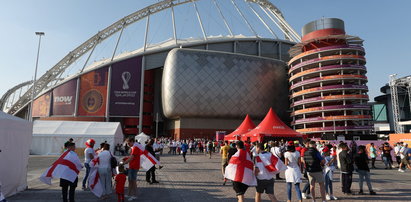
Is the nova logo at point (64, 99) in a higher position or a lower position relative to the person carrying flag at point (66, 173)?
higher

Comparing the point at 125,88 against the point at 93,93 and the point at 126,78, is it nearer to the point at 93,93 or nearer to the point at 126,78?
the point at 126,78

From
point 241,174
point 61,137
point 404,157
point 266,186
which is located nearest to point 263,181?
point 266,186

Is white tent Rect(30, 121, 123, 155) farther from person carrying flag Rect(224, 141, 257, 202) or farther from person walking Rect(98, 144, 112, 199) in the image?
person carrying flag Rect(224, 141, 257, 202)

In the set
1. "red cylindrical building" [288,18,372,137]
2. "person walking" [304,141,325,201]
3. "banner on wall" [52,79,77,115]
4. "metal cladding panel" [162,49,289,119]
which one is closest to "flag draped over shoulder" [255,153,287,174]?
"person walking" [304,141,325,201]

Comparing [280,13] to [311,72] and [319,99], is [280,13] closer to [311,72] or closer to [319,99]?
[311,72]

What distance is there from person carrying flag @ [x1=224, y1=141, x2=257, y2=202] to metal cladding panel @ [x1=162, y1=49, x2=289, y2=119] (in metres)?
51.2

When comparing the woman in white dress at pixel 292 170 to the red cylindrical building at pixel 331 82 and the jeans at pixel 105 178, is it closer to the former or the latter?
the jeans at pixel 105 178

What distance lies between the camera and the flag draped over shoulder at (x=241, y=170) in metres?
5.86

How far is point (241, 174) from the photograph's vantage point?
588 centimetres

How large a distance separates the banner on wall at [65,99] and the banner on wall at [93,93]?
1865 millimetres

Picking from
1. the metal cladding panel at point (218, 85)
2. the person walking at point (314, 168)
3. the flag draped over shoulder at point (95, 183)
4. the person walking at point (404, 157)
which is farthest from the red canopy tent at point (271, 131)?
the metal cladding panel at point (218, 85)

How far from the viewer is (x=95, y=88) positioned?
59000 millimetres

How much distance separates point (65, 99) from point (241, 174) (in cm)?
6214

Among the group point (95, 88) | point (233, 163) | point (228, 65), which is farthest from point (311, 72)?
point (233, 163)
